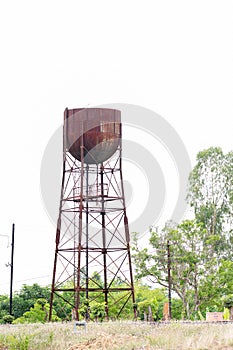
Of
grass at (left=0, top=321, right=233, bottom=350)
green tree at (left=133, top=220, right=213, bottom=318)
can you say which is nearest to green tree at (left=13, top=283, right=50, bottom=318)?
green tree at (left=133, top=220, right=213, bottom=318)

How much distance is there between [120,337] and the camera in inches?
795

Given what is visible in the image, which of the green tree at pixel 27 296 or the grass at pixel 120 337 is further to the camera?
the green tree at pixel 27 296

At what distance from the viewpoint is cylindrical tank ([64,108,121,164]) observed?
A: 33000 mm

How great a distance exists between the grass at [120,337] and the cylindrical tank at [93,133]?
10879mm

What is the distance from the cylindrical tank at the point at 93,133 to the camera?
108ft

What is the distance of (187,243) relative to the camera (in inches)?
1745

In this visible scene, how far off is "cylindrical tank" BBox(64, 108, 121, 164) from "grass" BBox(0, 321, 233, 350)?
1088 centimetres

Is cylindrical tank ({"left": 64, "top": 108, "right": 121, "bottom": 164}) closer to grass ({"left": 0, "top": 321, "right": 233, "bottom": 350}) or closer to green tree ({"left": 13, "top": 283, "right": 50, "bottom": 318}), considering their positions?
A: grass ({"left": 0, "top": 321, "right": 233, "bottom": 350})

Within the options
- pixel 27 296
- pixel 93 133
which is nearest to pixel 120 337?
pixel 93 133

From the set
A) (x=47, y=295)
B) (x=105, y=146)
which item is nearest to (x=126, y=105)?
(x=105, y=146)

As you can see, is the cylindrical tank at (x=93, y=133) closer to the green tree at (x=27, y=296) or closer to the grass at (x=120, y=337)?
the grass at (x=120, y=337)

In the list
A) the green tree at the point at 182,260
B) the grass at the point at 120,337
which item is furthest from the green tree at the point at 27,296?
the grass at the point at 120,337

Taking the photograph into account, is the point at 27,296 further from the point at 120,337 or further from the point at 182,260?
the point at 120,337

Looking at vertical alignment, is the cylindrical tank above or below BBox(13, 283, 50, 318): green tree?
above
